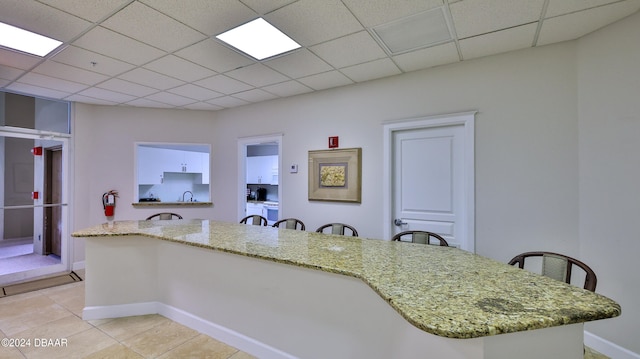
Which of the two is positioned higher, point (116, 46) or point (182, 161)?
point (116, 46)

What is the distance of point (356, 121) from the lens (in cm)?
358

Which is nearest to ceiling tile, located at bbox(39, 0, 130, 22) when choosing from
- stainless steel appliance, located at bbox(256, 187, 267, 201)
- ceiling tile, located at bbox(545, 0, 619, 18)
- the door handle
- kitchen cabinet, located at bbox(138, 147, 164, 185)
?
ceiling tile, located at bbox(545, 0, 619, 18)

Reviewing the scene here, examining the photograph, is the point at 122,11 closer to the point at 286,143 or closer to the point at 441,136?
the point at 286,143

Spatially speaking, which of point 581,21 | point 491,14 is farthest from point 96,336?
point 581,21

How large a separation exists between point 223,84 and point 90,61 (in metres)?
1.35

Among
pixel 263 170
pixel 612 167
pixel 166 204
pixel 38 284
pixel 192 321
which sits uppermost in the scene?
pixel 263 170

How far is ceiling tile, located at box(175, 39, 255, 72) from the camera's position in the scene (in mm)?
2590

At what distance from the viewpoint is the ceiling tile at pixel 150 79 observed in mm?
3191

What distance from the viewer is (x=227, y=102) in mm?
4426

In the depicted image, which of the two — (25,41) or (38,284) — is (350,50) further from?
(38,284)

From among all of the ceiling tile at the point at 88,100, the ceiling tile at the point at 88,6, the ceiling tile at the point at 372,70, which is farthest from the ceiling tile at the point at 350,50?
the ceiling tile at the point at 88,100

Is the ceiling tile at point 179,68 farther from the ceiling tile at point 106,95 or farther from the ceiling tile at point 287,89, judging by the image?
the ceiling tile at point 106,95

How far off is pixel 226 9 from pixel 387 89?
2.01 meters

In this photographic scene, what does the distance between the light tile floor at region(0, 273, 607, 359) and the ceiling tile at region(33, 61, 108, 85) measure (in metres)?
2.60
